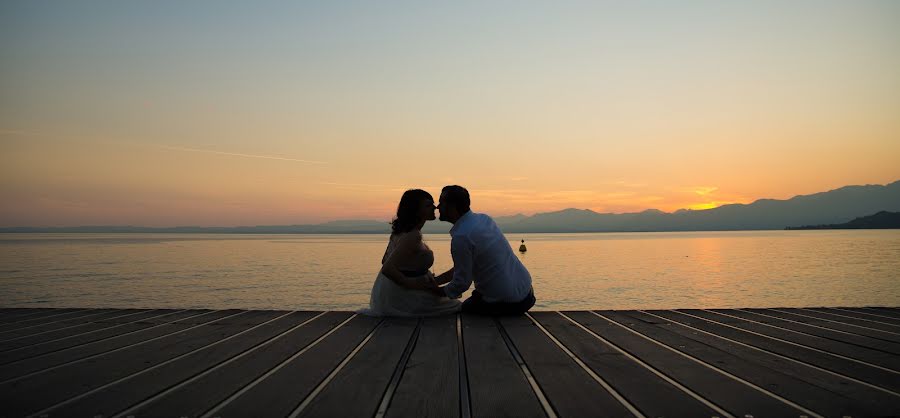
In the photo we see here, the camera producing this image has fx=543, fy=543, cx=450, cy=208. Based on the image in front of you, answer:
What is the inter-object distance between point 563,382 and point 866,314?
5.39 metres

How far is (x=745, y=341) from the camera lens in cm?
486

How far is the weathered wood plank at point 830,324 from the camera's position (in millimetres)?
5102

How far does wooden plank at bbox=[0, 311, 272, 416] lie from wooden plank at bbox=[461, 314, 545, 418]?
2322mm

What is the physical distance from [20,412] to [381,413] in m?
1.88

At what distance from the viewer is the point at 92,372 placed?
3.70 metres

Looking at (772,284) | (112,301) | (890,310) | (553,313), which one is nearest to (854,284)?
(772,284)

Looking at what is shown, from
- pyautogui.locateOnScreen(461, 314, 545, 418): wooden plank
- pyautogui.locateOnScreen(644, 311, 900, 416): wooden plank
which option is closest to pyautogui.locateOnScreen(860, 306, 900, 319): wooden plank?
pyautogui.locateOnScreen(644, 311, 900, 416): wooden plank

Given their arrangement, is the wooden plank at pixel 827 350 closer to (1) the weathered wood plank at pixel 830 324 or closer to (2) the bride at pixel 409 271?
(1) the weathered wood plank at pixel 830 324

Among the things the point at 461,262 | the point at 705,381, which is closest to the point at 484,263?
the point at 461,262

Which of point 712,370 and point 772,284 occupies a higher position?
point 712,370

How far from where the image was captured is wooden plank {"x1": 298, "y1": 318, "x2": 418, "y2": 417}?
9.50ft

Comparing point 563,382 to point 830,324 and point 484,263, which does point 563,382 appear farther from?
point 830,324

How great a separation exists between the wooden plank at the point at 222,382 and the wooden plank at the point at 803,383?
307 centimetres

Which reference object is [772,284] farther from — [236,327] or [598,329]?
[236,327]
